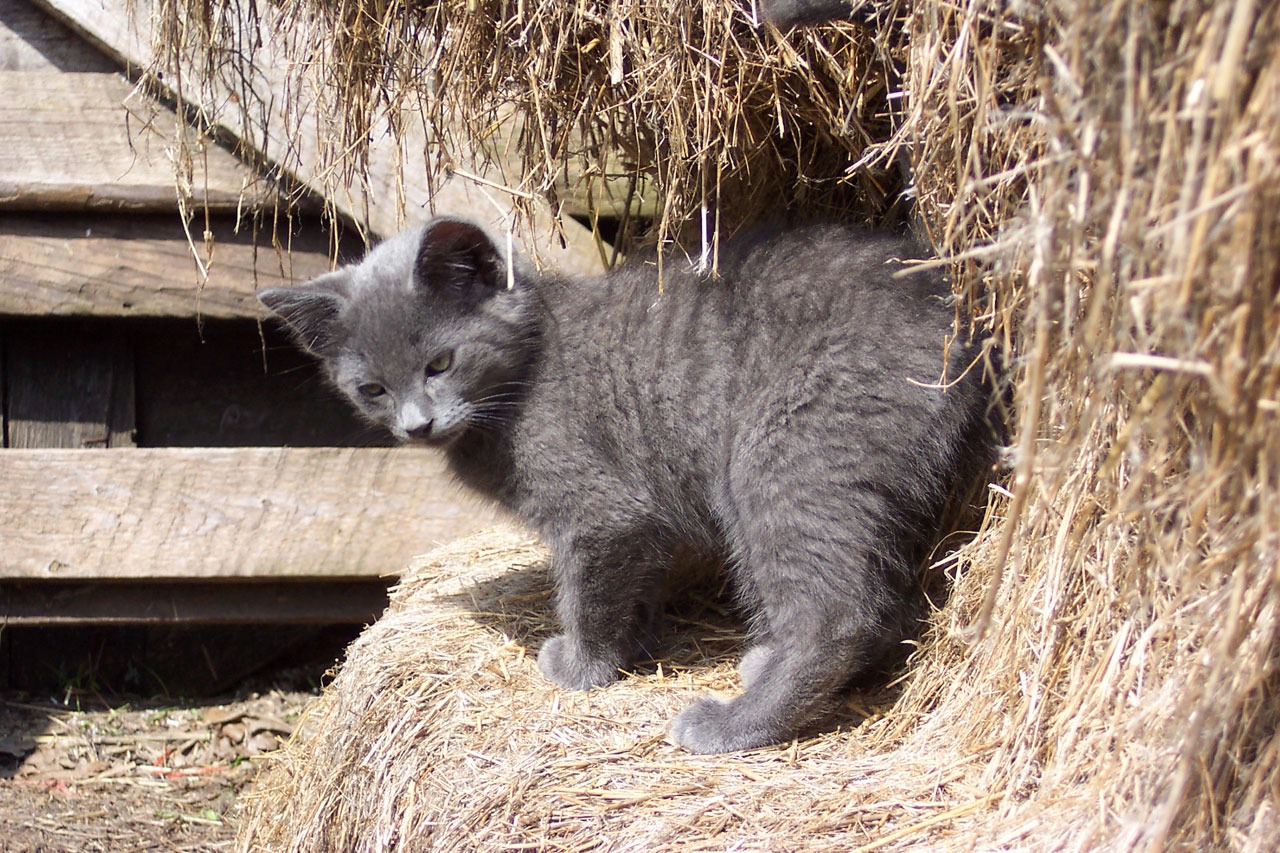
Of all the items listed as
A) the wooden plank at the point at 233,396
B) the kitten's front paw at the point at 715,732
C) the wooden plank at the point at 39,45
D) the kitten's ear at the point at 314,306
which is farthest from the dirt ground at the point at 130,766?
the wooden plank at the point at 39,45

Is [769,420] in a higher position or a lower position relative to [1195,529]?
lower

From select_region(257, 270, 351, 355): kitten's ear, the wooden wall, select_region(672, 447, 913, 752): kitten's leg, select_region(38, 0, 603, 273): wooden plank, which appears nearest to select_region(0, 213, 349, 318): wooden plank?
the wooden wall

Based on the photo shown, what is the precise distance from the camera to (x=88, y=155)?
3027 millimetres

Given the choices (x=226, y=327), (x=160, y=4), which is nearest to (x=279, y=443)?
(x=226, y=327)

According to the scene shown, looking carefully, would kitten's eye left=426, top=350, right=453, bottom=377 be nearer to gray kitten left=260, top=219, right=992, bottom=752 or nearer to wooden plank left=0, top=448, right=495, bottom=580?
gray kitten left=260, top=219, right=992, bottom=752

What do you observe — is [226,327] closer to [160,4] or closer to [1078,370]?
[160,4]

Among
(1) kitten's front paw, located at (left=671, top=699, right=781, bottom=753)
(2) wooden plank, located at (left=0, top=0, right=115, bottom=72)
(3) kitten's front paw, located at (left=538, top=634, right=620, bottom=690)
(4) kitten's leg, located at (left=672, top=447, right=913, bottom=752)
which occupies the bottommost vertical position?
(3) kitten's front paw, located at (left=538, top=634, right=620, bottom=690)

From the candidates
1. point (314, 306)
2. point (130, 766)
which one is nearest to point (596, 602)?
point (314, 306)

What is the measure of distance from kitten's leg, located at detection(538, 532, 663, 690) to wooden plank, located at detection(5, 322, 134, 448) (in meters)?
1.77

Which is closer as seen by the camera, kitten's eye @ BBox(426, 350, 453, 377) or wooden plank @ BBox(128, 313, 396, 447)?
kitten's eye @ BBox(426, 350, 453, 377)

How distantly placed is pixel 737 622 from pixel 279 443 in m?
1.85

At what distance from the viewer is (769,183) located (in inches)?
106

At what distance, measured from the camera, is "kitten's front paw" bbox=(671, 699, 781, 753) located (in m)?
2.01

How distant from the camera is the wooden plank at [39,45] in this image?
10.3ft
